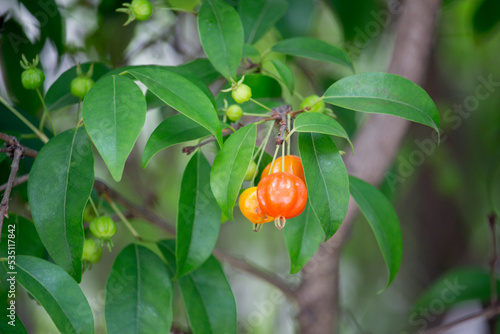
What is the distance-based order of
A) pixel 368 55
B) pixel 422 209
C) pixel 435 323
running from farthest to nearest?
pixel 422 209 → pixel 368 55 → pixel 435 323

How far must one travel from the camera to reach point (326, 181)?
69 cm

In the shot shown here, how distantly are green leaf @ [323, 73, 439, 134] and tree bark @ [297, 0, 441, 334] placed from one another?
23.7 inches

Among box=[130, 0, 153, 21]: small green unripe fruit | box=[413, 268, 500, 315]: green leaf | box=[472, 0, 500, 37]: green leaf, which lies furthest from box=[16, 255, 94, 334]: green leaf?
box=[472, 0, 500, 37]: green leaf

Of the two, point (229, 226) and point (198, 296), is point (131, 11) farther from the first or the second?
point (229, 226)

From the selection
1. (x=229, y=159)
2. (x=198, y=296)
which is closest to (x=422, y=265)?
(x=198, y=296)

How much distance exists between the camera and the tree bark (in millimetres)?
1324

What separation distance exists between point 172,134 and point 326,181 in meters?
0.25

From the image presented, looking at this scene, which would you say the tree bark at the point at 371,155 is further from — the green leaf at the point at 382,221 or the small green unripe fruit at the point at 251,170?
the small green unripe fruit at the point at 251,170

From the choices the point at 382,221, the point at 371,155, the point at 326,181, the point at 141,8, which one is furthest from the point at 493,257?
the point at 141,8

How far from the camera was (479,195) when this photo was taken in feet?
7.76

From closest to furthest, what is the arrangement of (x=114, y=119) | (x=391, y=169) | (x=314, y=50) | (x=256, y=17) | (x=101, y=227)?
(x=114, y=119) < (x=101, y=227) < (x=314, y=50) < (x=256, y=17) < (x=391, y=169)

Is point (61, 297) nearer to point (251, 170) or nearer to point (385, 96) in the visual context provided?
point (251, 170)

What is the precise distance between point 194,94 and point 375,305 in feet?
8.64

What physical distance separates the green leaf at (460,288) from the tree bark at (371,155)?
315 mm
